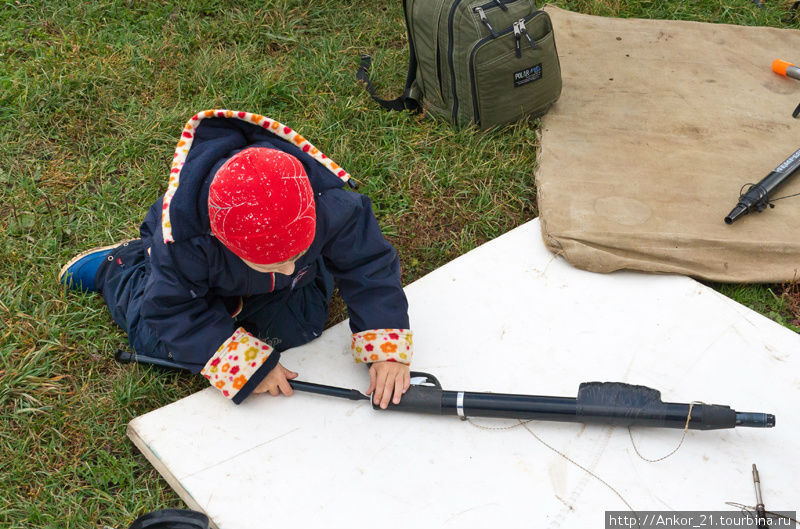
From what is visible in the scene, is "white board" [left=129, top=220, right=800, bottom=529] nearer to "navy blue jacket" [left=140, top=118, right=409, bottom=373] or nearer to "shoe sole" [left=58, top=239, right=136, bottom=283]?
"navy blue jacket" [left=140, top=118, right=409, bottom=373]

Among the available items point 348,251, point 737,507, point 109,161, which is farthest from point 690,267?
point 109,161

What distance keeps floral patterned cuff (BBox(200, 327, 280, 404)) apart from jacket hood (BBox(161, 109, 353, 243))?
1.12 ft

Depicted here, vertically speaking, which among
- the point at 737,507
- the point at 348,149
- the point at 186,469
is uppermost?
the point at 348,149

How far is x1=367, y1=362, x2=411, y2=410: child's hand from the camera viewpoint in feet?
6.54

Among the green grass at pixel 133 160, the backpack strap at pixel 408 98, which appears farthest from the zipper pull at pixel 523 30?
the backpack strap at pixel 408 98

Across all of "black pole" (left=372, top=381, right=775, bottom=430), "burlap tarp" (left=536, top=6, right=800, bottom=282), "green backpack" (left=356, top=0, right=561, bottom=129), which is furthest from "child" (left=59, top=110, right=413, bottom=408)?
"green backpack" (left=356, top=0, right=561, bottom=129)

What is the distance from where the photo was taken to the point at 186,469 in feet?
6.25

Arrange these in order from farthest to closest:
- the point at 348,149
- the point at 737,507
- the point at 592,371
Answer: the point at 348,149 → the point at 592,371 → the point at 737,507

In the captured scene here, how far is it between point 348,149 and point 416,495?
1.48 m

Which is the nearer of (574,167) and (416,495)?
(416,495)

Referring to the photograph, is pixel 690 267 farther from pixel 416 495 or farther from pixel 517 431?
pixel 416 495

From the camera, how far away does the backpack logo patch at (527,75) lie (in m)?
2.85

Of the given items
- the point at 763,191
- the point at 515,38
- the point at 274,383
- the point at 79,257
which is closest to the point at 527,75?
the point at 515,38

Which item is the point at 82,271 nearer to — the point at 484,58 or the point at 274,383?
the point at 274,383
